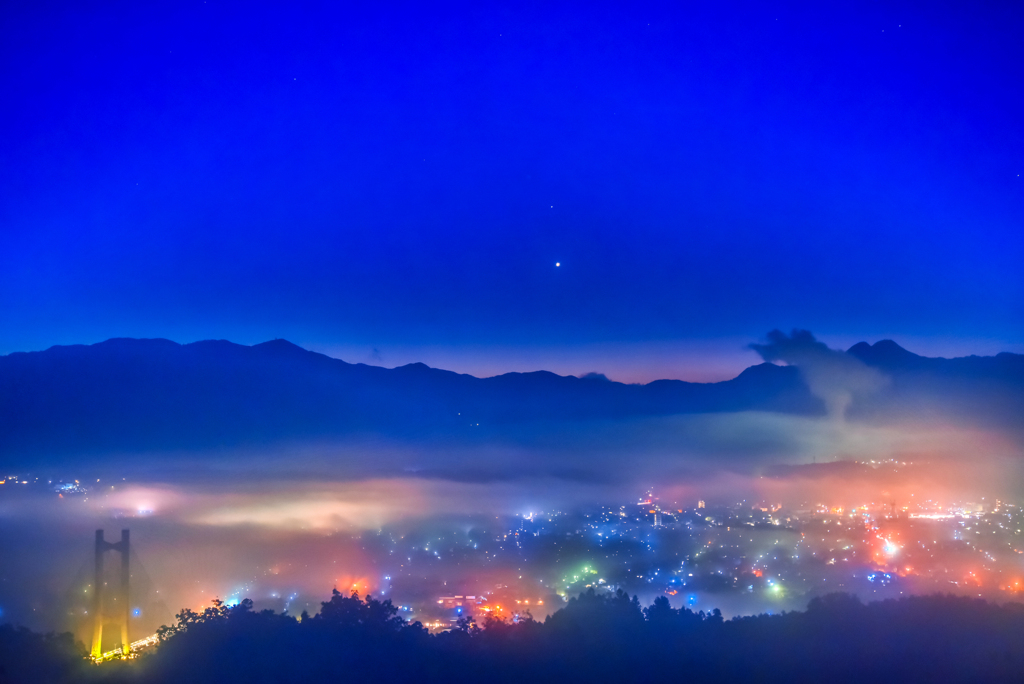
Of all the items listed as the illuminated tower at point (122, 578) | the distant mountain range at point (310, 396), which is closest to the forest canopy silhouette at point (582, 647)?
the illuminated tower at point (122, 578)

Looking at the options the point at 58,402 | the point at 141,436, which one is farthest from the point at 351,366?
the point at 58,402

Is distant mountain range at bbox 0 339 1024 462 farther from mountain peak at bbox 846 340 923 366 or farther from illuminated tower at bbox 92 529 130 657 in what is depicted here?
illuminated tower at bbox 92 529 130 657

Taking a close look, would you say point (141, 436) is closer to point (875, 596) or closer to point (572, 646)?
point (572, 646)

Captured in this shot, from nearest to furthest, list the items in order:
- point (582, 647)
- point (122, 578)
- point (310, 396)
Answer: point (582, 647) → point (122, 578) → point (310, 396)

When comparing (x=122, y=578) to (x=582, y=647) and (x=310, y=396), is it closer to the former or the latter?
(x=582, y=647)

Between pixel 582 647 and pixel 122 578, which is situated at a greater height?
pixel 582 647

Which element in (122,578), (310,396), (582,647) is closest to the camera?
(582,647)

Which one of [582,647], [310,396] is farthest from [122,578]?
[310,396]

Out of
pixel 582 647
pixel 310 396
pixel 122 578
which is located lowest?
pixel 122 578

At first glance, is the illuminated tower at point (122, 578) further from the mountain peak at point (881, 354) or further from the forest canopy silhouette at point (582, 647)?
the mountain peak at point (881, 354)
